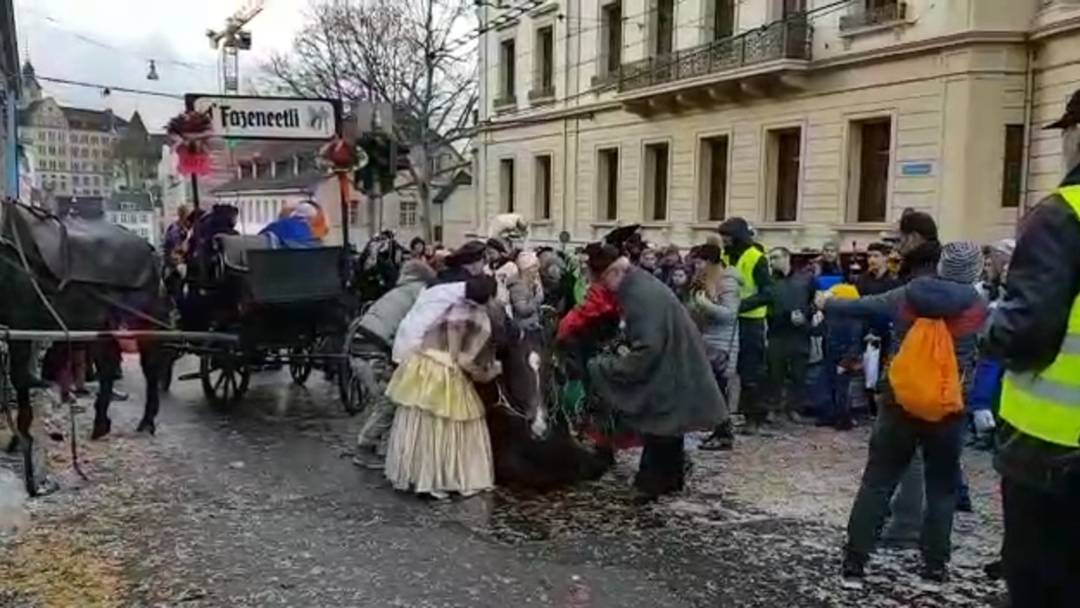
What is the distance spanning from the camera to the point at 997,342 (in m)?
2.86

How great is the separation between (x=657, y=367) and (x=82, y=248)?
4728 mm

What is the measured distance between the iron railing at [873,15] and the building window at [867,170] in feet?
5.49

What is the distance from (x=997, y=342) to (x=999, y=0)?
15993 millimetres

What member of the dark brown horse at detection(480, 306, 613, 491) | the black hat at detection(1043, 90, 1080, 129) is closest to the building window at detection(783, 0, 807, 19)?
the dark brown horse at detection(480, 306, 613, 491)

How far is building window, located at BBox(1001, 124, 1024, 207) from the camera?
17.4m

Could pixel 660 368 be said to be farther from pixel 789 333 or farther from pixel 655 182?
pixel 655 182

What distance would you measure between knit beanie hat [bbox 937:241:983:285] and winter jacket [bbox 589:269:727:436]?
1.91 metres

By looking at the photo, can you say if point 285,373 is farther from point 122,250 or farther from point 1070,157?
point 1070,157

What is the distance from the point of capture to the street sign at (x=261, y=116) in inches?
428

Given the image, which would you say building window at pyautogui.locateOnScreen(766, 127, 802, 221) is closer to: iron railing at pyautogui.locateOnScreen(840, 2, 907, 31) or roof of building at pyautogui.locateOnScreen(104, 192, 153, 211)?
iron railing at pyautogui.locateOnScreen(840, 2, 907, 31)

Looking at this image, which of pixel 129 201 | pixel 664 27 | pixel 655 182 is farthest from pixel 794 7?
pixel 129 201

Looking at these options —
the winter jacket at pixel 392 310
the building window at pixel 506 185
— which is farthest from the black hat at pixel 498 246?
the building window at pixel 506 185

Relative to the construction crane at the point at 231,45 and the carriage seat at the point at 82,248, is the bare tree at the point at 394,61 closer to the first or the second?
the construction crane at the point at 231,45

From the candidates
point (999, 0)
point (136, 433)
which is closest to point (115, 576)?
point (136, 433)
